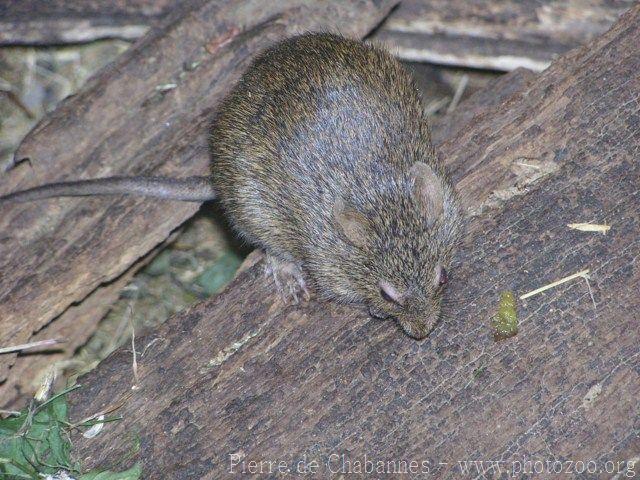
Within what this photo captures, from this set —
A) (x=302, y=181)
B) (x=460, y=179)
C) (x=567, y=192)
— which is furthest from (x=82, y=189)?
(x=567, y=192)

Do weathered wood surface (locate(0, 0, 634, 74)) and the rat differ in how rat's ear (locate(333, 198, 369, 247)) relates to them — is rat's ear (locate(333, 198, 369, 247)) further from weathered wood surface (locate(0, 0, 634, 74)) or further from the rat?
weathered wood surface (locate(0, 0, 634, 74))

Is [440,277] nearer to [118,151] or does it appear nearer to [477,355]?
[477,355]

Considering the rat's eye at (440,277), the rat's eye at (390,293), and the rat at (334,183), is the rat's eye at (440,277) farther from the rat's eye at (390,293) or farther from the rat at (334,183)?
the rat's eye at (390,293)

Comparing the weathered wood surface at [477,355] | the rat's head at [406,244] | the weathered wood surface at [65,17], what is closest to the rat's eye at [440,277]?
the rat's head at [406,244]

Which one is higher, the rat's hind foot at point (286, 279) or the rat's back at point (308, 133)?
the rat's back at point (308, 133)

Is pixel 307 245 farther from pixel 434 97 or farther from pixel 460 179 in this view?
pixel 434 97

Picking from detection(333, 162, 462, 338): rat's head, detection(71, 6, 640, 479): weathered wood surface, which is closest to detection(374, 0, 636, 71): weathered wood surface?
detection(71, 6, 640, 479): weathered wood surface
